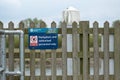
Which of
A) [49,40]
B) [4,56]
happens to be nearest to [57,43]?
[49,40]

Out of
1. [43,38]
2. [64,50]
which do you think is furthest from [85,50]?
[43,38]

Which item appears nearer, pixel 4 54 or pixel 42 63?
pixel 4 54

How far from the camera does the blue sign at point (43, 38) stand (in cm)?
812

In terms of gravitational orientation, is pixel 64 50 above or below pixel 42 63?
above

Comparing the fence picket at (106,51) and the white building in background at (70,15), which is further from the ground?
the white building in background at (70,15)

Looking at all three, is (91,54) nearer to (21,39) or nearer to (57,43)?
(57,43)

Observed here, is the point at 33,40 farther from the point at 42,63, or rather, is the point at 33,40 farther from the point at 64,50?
the point at 64,50

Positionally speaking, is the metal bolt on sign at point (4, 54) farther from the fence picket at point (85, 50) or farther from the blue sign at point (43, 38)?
the fence picket at point (85, 50)

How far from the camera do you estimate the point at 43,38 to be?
26.7 feet

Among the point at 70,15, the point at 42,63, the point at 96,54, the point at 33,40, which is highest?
the point at 70,15

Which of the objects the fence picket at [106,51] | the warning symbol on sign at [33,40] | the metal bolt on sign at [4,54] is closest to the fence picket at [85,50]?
the fence picket at [106,51]

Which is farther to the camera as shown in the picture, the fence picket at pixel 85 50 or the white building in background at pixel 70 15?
the white building in background at pixel 70 15

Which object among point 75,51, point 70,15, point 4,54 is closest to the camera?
point 4,54

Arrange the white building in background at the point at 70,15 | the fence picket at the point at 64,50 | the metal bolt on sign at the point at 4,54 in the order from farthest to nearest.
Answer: the white building in background at the point at 70,15, the fence picket at the point at 64,50, the metal bolt on sign at the point at 4,54
